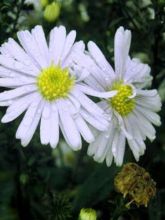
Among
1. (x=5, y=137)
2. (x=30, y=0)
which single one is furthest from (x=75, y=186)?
(x=30, y=0)

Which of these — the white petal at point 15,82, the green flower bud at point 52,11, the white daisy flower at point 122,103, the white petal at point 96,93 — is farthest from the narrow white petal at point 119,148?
the green flower bud at point 52,11

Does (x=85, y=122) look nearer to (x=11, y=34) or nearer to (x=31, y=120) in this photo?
(x=31, y=120)

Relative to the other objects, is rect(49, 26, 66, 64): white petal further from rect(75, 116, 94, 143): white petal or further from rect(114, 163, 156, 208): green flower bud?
rect(114, 163, 156, 208): green flower bud

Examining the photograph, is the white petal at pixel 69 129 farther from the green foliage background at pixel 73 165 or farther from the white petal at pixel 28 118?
the green foliage background at pixel 73 165

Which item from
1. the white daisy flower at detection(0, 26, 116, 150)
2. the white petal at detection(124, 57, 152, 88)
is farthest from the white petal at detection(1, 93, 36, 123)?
the white petal at detection(124, 57, 152, 88)

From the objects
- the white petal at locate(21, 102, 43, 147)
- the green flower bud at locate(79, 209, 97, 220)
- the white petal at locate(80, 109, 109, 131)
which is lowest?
the green flower bud at locate(79, 209, 97, 220)

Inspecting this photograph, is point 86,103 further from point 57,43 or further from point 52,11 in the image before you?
point 52,11
